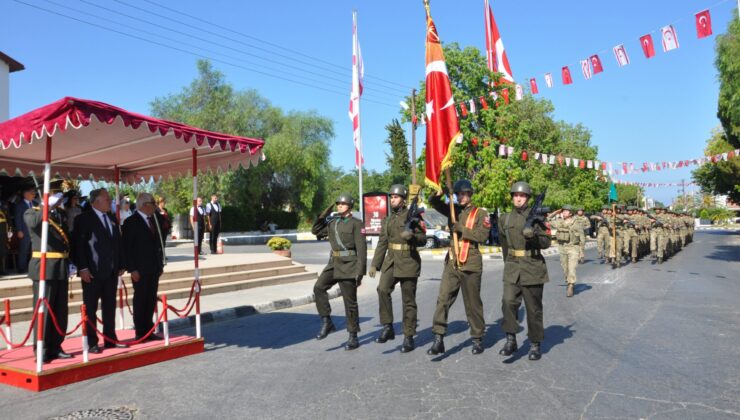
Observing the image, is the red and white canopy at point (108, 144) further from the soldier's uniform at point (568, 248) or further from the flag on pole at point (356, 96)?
the flag on pole at point (356, 96)

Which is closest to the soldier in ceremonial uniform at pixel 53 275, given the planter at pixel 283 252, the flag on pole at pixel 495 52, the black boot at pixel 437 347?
the black boot at pixel 437 347

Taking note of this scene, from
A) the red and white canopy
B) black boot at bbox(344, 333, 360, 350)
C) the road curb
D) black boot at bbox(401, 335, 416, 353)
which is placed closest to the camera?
the red and white canopy

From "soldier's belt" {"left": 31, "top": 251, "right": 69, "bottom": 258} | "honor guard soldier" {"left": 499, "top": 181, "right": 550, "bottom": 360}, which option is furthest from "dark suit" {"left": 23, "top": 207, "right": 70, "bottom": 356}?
"honor guard soldier" {"left": 499, "top": 181, "right": 550, "bottom": 360}

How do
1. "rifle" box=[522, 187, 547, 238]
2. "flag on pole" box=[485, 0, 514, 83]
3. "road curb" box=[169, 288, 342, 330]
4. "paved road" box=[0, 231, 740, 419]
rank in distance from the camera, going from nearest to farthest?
1. "paved road" box=[0, 231, 740, 419]
2. "rifle" box=[522, 187, 547, 238]
3. "road curb" box=[169, 288, 342, 330]
4. "flag on pole" box=[485, 0, 514, 83]

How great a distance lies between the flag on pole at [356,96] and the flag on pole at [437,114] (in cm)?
1431

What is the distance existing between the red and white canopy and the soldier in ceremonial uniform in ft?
3.01

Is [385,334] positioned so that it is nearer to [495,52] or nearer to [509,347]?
[509,347]

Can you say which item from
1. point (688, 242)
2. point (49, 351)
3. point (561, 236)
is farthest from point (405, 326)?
point (688, 242)

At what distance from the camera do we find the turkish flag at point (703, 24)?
12.4 m

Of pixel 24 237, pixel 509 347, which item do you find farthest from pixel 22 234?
pixel 509 347

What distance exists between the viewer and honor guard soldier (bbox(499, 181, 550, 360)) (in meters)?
6.39

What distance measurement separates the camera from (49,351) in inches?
237

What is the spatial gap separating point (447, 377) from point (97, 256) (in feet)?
13.2

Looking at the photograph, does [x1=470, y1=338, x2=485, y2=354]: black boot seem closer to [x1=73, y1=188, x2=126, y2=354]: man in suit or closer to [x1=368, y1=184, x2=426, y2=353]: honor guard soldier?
[x1=368, y1=184, x2=426, y2=353]: honor guard soldier
